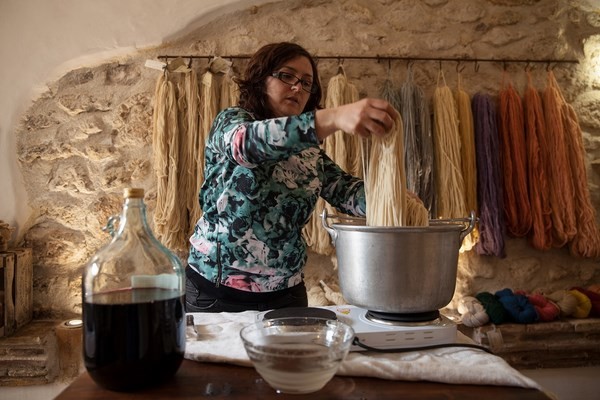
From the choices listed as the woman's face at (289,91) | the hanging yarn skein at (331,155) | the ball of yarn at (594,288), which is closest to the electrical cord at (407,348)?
the woman's face at (289,91)

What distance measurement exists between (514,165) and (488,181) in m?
0.19

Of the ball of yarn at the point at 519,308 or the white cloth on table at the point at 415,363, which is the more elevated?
the white cloth on table at the point at 415,363

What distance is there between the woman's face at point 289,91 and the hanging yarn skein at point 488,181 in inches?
51.7

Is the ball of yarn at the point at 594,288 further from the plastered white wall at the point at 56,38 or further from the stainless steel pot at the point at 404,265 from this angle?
the plastered white wall at the point at 56,38

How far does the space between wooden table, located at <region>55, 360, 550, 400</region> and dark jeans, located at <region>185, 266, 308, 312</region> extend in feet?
1.85

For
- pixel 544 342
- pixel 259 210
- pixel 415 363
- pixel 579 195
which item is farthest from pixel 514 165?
pixel 415 363

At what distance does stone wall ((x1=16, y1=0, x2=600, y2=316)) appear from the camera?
2.24m

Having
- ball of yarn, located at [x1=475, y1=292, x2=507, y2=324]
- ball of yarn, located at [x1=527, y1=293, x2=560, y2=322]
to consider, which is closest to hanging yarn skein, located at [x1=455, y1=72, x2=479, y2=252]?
ball of yarn, located at [x1=475, y1=292, x2=507, y2=324]

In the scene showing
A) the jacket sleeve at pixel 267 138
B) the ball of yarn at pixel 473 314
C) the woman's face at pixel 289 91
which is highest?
the woman's face at pixel 289 91

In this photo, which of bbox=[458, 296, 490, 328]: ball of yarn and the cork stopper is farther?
bbox=[458, 296, 490, 328]: ball of yarn

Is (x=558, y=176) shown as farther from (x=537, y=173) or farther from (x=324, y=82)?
(x=324, y=82)

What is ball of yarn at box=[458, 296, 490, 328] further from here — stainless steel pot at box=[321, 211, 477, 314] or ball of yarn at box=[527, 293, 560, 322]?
stainless steel pot at box=[321, 211, 477, 314]

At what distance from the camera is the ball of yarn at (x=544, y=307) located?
216cm

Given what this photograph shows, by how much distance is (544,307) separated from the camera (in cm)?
220
